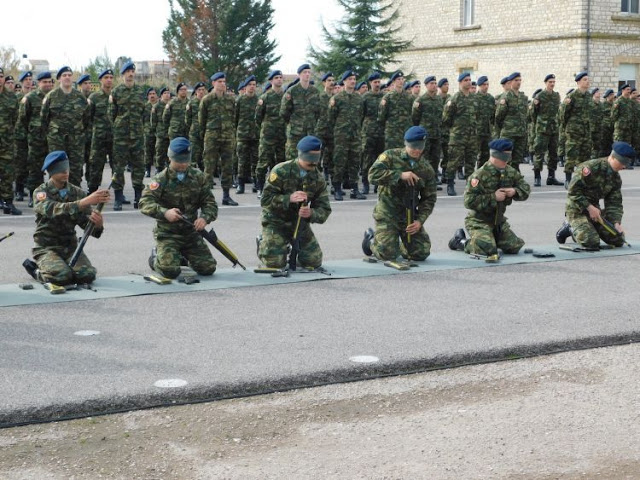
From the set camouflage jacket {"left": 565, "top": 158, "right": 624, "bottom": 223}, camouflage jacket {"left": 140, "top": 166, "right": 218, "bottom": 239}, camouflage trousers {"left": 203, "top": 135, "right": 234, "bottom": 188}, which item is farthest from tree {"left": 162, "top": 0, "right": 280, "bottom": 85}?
camouflage jacket {"left": 140, "top": 166, "right": 218, "bottom": 239}

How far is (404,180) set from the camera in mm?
10508

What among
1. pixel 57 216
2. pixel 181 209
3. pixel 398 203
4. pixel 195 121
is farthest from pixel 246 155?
pixel 57 216

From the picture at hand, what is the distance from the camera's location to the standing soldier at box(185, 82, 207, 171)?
761 inches

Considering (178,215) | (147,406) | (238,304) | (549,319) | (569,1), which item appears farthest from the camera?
(569,1)

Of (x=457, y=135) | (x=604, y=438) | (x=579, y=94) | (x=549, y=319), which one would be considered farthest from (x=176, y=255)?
(x=579, y=94)

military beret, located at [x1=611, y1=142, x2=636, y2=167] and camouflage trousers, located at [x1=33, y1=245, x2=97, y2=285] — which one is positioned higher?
military beret, located at [x1=611, y1=142, x2=636, y2=167]

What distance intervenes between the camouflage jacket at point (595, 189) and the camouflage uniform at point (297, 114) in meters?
6.69

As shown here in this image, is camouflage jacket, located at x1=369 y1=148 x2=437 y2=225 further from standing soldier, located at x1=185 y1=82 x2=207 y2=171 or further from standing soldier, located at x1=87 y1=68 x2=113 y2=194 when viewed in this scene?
Result: standing soldier, located at x1=185 y1=82 x2=207 y2=171

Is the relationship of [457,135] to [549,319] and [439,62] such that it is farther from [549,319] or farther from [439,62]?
[439,62]

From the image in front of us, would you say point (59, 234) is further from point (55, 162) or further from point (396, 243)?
point (396, 243)

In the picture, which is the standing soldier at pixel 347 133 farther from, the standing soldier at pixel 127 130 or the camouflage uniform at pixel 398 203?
the camouflage uniform at pixel 398 203

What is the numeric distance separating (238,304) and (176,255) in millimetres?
1386

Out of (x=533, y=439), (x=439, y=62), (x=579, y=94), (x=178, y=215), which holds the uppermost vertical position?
(x=439, y=62)

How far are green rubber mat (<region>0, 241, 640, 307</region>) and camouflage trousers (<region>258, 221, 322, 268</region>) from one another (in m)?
0.20
